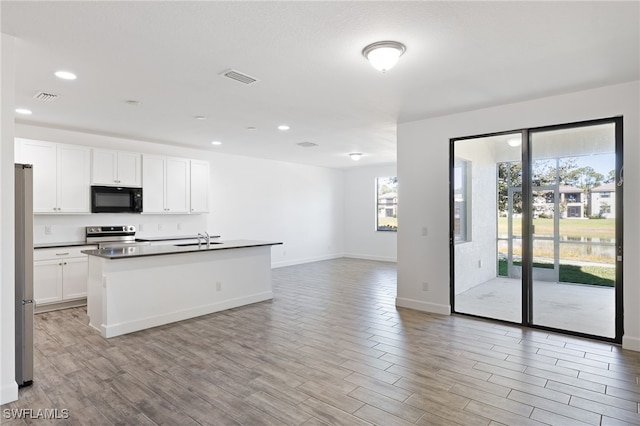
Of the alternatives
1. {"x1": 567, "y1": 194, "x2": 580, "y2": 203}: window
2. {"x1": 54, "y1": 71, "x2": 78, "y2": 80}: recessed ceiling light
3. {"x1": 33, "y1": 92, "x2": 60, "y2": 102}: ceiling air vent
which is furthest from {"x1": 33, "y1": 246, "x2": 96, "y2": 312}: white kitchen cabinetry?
{"x1": 567, "y1": 194, "x2": 580, "y2": 203}: window

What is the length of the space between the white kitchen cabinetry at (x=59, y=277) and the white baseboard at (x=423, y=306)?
4592 mm

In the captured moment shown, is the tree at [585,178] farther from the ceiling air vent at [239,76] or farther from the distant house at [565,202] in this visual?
the ceiling air vent at [239,76]

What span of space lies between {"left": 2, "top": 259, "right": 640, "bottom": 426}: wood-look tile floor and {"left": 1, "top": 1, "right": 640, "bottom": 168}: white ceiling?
259 cm

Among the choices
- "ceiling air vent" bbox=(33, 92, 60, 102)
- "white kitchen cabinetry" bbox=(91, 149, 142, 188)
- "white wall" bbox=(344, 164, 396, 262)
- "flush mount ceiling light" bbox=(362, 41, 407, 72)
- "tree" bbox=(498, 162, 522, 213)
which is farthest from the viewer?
"white wall" bbox=(344, 164, 396, 262)

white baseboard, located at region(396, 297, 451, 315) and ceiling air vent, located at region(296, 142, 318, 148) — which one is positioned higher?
ceiling air vent, located at region(296, 142, 318, 148)

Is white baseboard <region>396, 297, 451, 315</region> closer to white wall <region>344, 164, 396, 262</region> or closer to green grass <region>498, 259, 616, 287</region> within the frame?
green grass <region>498, 259, 616, 287</region>

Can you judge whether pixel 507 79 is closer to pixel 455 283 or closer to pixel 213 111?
pixel 455 283

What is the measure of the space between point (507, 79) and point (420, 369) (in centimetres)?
279

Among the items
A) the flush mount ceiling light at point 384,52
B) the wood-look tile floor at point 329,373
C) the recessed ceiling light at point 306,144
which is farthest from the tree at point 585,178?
the recessed ceiling light at point 306,144

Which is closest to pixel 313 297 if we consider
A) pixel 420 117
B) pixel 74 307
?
pixel 420 117

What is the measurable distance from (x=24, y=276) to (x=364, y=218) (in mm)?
8420

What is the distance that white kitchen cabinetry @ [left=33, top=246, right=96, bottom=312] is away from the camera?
16.0 feet

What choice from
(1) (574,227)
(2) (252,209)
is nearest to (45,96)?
(2) (252,209)

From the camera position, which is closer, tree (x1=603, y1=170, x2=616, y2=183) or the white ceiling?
the white ceiling
